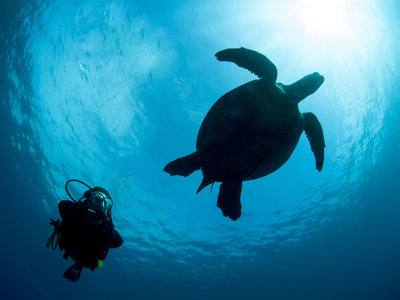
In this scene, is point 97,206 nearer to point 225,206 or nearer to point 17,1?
point 225,206

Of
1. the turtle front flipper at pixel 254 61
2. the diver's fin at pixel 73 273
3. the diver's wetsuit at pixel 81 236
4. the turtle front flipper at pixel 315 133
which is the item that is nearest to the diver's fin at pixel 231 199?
the turtle front flipper at pixel 315 133

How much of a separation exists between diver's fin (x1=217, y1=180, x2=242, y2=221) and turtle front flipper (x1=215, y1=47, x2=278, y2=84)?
2.01 metres

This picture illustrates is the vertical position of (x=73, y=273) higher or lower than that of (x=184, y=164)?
lower

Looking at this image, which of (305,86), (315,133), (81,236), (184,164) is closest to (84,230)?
(81,236)

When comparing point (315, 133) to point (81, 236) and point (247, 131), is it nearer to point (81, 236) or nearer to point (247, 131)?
point (247, 131)

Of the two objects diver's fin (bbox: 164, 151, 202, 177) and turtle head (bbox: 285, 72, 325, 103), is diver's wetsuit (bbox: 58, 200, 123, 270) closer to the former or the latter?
diver's fin (bbox: 164, 151, 202, 177)

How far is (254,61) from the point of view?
12.8ft

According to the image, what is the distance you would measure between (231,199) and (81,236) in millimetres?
2698

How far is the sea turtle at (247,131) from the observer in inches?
140

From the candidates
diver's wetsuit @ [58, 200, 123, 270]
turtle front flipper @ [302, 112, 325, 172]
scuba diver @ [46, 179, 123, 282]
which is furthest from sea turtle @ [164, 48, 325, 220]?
diver's wetsuit @ [58, 200, 123, 270]

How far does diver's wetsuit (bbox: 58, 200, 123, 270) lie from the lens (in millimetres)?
3625

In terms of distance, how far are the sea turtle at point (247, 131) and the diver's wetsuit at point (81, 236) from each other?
1638 millimetres

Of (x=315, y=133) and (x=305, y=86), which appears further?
(x=315, y=133)

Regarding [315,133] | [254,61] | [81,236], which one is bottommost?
[81,236]
